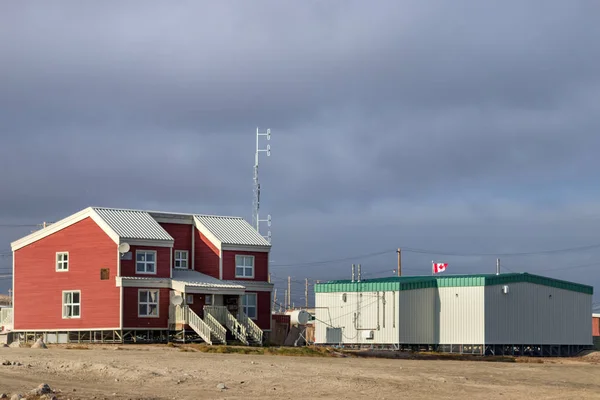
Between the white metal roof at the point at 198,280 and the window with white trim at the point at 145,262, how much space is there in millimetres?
1531

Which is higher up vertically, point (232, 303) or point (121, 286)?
point (121, 286)

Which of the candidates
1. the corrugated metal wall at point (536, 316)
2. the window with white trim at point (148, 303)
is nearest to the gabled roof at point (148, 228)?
the window with white trim at point (148, 303)

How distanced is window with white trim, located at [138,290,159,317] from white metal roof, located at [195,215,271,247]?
21.9ft

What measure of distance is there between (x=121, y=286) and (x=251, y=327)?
8.00 m

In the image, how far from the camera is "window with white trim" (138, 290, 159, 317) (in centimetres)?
5547

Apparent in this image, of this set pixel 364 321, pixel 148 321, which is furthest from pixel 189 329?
pixel 364 321

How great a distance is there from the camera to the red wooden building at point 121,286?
5509cm

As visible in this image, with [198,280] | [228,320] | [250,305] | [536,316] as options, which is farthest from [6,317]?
[536,316]

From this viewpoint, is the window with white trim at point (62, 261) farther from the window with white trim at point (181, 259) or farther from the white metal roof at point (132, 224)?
the window with white trim at point (181, 259)

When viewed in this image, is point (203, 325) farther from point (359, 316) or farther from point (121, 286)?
point (359, 316)

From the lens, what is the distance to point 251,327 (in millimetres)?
57562

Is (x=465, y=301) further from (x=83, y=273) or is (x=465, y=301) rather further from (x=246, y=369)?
(x=246, y=369)

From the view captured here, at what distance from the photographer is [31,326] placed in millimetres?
58250

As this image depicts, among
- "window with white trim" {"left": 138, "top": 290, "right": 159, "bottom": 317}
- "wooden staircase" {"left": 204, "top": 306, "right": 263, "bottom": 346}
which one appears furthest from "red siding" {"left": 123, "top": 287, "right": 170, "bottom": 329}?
"wooden staircase" {"left": 204, "top": 306, "right": 263, "bottom": 346}
